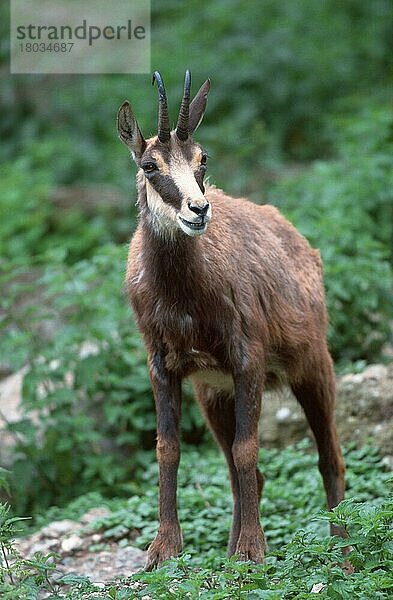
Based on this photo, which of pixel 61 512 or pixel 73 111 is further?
pixel 73 111

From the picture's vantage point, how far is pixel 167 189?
645 cm

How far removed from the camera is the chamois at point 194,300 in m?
6.53

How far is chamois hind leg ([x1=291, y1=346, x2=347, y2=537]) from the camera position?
7613 mm

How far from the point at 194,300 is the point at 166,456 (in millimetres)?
960

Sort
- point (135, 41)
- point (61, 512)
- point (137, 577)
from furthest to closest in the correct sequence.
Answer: point (135, 41), point (61, 512), point (137, 577)

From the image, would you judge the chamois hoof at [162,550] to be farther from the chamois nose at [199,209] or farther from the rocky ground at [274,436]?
the chamois nose at [199,209]

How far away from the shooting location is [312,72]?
17656mm

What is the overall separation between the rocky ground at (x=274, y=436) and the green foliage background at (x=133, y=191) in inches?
28.9

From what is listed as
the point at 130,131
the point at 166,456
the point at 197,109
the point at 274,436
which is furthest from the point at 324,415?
the point at 130,131

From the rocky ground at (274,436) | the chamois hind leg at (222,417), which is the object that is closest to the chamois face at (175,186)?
the chamois hind leg at (222,417)

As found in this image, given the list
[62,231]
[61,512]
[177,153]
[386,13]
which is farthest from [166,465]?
[386,13]

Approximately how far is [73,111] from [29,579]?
44.2 feet

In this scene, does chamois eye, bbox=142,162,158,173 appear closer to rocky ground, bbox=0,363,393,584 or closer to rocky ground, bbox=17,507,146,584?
Answer: rocky ground, bbox=0,363,393,584

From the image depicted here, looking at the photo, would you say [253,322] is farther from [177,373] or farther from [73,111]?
[73,111]
